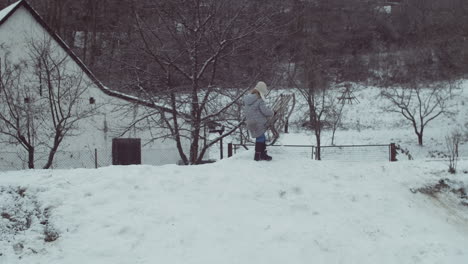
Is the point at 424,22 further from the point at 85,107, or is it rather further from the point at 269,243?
the point at 269,243

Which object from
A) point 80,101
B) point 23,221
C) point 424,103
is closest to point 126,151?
point 80,101

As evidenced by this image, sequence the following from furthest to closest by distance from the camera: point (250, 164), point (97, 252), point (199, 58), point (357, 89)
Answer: point (357, 89), point (199, 58), point (250, 164), point (97, 252)

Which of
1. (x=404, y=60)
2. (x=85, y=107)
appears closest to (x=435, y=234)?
(x=85, y=107)

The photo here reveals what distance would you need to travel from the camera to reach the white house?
16213mm

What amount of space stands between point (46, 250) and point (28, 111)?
9.49m

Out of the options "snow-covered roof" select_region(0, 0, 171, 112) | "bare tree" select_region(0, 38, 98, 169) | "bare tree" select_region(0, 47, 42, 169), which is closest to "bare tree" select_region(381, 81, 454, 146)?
"snow-covered roof" select_region(0, 0, 171, 112)

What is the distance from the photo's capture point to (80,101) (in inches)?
697

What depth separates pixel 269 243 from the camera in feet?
18.9

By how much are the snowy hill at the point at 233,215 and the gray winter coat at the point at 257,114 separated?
2.26ft

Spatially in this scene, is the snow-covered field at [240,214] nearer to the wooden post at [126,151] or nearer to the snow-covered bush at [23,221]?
the snow-covered bush at [23,221]

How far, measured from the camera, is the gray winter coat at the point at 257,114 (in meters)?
8.31

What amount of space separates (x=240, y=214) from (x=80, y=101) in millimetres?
13260

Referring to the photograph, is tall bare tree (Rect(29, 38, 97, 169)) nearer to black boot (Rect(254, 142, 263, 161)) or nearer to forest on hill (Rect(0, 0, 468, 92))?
forest on hill (Rect(0, 0, 468, 92))

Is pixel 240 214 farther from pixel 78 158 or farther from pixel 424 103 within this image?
pixel 424 103
